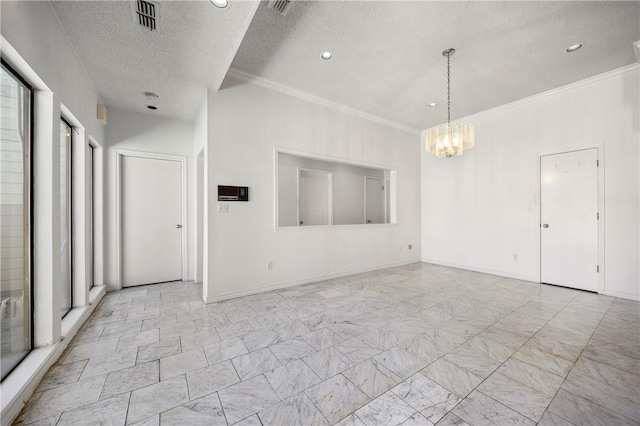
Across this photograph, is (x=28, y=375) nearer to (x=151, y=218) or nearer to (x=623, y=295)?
(x=151, y=218)

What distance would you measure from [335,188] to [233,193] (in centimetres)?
310

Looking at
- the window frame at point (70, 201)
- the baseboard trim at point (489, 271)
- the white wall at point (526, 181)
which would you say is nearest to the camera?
the window frame at point (70, 201)

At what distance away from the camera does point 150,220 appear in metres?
4.28

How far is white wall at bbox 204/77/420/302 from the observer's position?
3451 mm

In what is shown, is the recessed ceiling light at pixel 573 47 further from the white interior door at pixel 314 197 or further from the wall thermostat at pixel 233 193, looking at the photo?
the wall thermostat at pixel 233 193

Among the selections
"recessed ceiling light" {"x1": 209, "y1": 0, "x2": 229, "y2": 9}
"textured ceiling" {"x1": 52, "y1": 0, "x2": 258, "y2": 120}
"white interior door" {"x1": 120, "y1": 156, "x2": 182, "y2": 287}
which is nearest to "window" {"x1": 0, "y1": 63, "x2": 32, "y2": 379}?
"textured ceiling" {"x1": 52, "y1": 0, "x2": 258, "y2": 120}

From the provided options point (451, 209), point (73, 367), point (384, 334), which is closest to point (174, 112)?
point (73, 367)

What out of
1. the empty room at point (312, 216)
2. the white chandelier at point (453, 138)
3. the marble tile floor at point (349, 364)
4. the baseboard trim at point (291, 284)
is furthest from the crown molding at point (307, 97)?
the marble tile floor at point (349, 364)

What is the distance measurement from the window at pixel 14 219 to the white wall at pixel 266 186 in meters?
1.61

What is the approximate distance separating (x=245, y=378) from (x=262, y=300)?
5.31 feet

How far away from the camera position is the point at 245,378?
1862 mm

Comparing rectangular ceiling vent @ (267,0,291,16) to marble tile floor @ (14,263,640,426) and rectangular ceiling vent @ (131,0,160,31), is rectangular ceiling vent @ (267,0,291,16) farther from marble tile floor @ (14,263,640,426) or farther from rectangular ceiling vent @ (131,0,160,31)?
marble tile floor @ (14,263,640,426)

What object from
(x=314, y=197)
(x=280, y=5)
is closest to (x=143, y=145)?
(x=280, y=5)

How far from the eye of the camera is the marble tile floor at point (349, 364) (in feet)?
5.10
